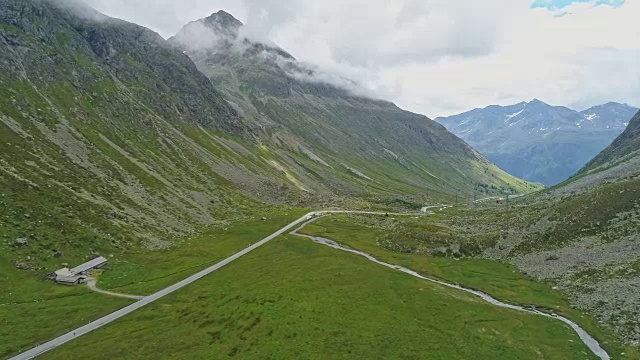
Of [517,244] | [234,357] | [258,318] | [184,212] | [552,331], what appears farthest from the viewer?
[184,212]

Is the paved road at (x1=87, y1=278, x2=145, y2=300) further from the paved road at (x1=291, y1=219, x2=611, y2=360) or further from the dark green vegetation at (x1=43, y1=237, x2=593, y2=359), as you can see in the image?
the paved road at (x1=291, y1=219, x2=611, y2=360)

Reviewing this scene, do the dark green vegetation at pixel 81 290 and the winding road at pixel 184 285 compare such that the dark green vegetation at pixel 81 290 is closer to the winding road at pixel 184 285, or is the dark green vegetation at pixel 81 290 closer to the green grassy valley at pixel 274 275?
the green grassy valley at pixel 274 275

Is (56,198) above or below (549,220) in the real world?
below

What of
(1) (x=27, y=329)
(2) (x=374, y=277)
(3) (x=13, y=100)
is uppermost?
(3) (x=13, y=100)

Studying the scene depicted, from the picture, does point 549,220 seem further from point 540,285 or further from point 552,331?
point 552,331

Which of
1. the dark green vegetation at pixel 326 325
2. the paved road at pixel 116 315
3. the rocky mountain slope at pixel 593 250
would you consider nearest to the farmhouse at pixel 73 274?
the paved road at pixel 116 315

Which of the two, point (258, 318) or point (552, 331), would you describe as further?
point (258, 318)

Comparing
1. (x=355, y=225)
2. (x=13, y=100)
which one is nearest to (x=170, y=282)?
(x=355, y=225)

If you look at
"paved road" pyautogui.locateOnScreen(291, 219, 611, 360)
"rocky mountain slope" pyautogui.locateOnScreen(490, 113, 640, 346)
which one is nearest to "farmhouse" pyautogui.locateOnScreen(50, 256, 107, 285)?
"paved road" pyautogui.locateOnScreen(291, 219, 611, 360)
